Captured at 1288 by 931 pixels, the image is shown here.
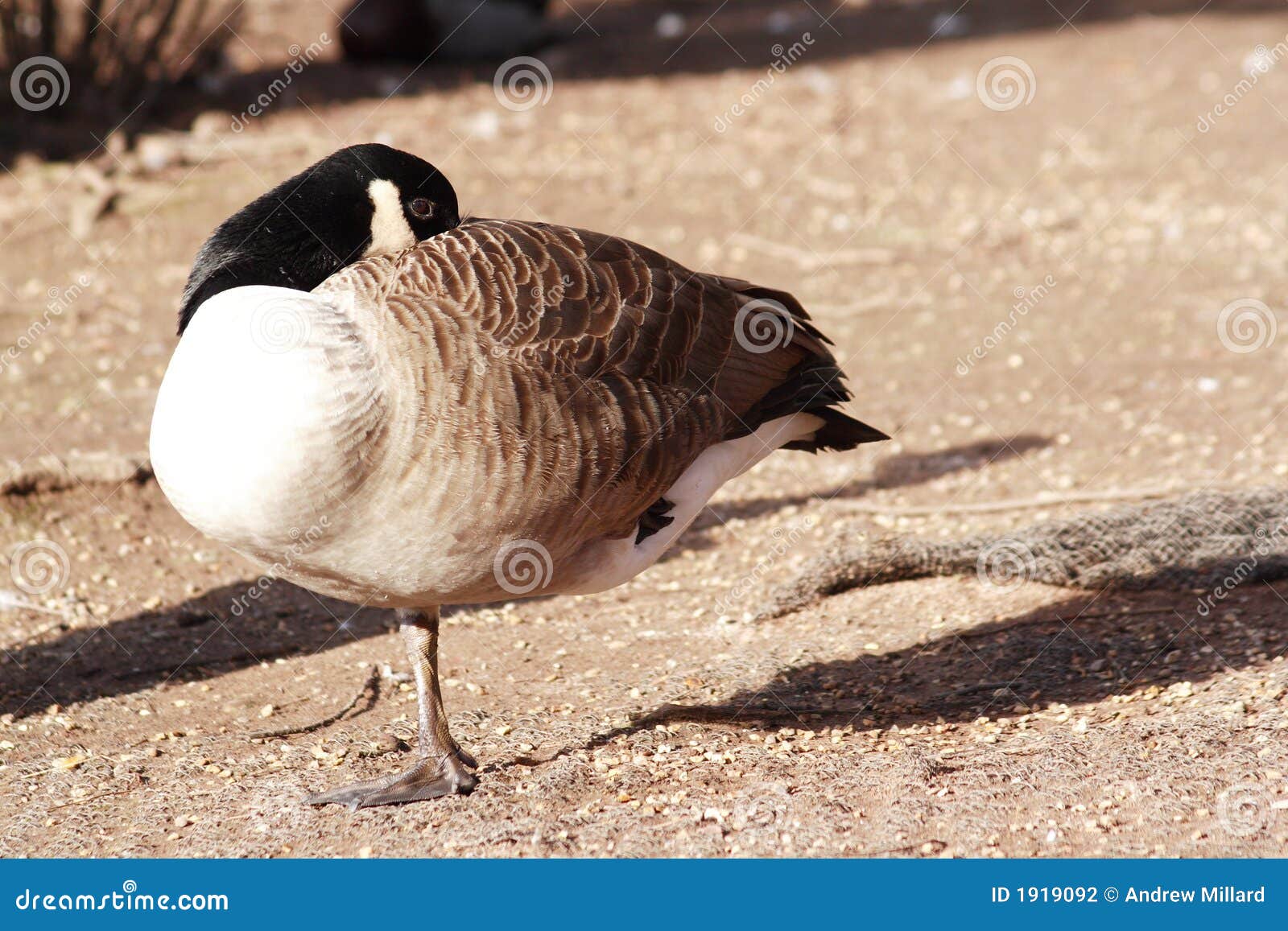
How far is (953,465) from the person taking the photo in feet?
21.3

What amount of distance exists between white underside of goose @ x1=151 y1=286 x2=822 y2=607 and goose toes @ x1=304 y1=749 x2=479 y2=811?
65 centimetres

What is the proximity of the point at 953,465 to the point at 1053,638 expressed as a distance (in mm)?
1832

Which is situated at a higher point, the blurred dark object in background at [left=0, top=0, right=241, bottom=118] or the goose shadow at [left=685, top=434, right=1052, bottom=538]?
the blurred dark object in background at [left=0, top=0, right=241, bottom=118]

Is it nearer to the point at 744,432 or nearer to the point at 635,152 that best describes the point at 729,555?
the point at 744,432

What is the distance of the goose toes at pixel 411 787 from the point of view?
365 cm

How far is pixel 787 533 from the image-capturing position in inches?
231

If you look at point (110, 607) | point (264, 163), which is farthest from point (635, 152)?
point (110, 607)
